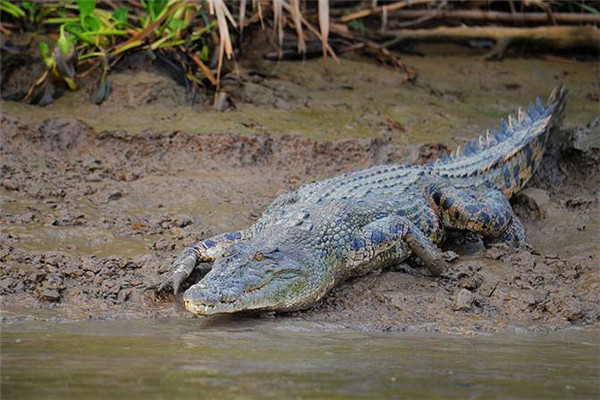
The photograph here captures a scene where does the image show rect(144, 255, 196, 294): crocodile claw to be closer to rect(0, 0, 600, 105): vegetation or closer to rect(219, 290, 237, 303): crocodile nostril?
rect(219, 290, 237, 303): crocodile nostril

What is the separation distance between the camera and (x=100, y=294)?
19.8 feet

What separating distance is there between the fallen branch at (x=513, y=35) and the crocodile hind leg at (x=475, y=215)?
125 inches

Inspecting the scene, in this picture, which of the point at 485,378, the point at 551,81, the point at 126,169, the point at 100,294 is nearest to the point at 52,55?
the point at 126,169

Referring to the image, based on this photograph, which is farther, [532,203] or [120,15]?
[120,15]

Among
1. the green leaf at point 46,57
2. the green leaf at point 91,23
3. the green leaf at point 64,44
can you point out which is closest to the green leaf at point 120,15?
the green leaf at point 91,23

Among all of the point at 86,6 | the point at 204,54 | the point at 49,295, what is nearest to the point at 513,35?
the point at 204,54

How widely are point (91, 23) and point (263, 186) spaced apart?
80.3 inches

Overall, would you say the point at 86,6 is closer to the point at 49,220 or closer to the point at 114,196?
the point at 114,196

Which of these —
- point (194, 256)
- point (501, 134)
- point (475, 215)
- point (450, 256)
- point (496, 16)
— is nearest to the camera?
point (194, 256)

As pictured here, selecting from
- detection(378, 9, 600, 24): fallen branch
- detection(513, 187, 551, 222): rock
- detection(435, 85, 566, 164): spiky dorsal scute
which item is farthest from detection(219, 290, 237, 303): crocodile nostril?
A: detection(378, 9, 600, 24): fallen branch

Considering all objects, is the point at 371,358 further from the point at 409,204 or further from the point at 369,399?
the point at 409,204

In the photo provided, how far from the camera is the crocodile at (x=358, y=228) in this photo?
5.73 meters

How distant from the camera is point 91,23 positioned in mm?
8469

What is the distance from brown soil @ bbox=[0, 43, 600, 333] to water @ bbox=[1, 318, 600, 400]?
36 centimetres
